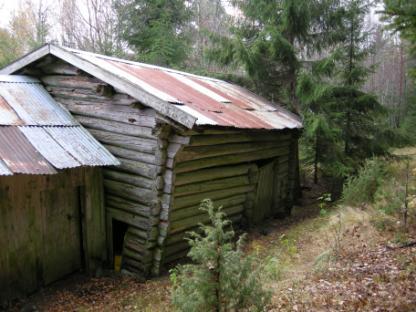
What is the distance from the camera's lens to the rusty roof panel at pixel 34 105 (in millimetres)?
6852

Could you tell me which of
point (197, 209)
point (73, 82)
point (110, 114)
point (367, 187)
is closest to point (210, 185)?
point (197, 209)

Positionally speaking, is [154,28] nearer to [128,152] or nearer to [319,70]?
[319,70]

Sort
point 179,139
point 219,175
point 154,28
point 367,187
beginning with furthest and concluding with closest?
point 154,28, point 367,187, point 219,175, point 179,139

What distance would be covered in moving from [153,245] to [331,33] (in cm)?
933

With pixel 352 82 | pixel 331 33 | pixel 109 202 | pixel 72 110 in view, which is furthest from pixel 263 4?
pixel 109 202

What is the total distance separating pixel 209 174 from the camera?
786cm

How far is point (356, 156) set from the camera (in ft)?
40.7

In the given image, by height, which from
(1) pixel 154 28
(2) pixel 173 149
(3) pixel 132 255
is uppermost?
(1) pixel 154 28

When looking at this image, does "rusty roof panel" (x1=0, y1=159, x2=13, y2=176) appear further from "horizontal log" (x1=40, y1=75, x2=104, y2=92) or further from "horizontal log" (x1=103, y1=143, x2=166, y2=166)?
"horizontal log" (x1=40, y1=75, x2=104, y2=92)

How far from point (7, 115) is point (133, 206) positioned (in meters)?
2.74

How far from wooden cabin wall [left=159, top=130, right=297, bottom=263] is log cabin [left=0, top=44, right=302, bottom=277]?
0.02m

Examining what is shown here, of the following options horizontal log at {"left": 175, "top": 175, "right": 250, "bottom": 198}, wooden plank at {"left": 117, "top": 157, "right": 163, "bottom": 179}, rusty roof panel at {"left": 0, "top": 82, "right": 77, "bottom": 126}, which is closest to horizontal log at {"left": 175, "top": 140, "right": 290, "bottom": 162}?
wooden plank at {"left": 117, "top": 157, "right": 163, "bottom": 179}

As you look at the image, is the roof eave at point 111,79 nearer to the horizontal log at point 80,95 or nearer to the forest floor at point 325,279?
the horizontal log at point 80,95

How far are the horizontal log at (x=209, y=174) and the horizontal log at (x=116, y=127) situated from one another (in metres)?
0.98
